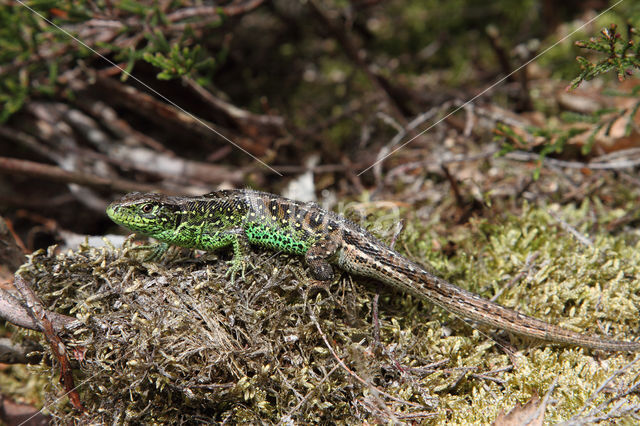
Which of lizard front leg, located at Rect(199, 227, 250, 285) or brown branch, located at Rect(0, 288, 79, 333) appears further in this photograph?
lizard front leg, located at Rect(199, 227, 250, 285)

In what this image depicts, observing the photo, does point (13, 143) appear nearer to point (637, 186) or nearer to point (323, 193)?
point (323, 193)

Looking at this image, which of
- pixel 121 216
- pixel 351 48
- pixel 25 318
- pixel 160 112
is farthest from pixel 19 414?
pixel 351 48

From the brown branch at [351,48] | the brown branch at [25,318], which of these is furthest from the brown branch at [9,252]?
the brown branch at [351,48]

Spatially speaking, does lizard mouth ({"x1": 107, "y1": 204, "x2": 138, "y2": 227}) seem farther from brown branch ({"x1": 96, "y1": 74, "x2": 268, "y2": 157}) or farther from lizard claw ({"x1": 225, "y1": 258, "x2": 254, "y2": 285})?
brown branch ({"x1": 96, "y1": 74, "x2": 268, "y2": 157})

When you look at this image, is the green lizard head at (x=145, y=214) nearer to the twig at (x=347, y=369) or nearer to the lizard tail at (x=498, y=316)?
the twig at (x=347, y=369)

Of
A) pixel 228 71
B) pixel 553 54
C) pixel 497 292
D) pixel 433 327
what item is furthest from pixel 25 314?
pixel 553 54

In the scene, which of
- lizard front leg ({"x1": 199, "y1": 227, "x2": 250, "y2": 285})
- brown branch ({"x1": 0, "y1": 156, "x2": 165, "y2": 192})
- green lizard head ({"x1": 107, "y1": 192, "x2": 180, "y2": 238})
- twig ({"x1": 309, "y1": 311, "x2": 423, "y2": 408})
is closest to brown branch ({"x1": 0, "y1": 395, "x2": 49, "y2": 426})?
green lizard head ({"x1": 107, "y1": 192, "x2": 180, "y2": 238})
